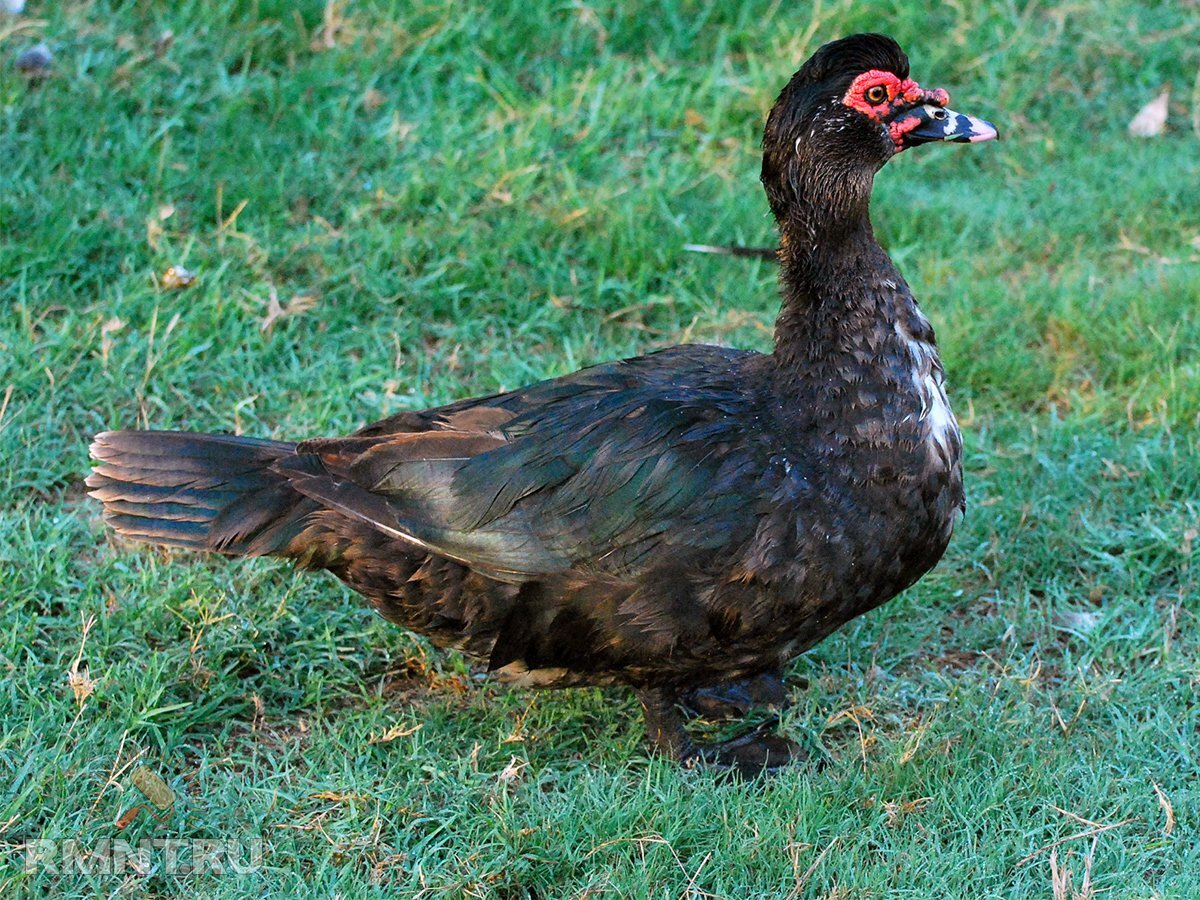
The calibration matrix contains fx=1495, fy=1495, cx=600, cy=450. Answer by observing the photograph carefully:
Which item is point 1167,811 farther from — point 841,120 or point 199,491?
point 199,491

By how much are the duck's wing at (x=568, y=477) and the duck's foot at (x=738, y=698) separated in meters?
0.67

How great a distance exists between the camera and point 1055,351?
533cm

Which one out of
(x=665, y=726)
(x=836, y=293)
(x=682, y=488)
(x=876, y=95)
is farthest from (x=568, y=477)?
(x=876, y=95)

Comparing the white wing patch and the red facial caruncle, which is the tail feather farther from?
the red facial caruncle

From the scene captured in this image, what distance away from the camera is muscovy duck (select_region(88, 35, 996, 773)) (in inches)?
144

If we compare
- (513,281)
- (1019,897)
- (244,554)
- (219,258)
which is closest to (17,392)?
(219,258)

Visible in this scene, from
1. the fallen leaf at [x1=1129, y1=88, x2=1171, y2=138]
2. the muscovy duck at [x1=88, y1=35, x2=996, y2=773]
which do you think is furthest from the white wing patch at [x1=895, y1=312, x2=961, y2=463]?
the fallen leaf at [x1=1129, y1=88, x2=1171, y2=138]

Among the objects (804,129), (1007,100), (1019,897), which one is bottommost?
(1019,897)

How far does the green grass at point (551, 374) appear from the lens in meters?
3.46

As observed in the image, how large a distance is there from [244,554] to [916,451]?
177cm

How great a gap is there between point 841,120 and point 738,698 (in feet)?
5.23

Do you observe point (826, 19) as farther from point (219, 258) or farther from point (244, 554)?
point (244, 554)

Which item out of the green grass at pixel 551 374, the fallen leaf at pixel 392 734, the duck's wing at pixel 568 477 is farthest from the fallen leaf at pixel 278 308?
the fallen leaf at pixel 392 734

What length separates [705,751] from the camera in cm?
399
